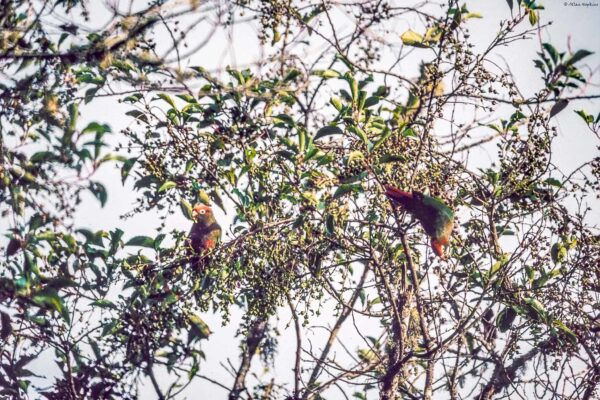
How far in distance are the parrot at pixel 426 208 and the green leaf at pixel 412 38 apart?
0.87 meters

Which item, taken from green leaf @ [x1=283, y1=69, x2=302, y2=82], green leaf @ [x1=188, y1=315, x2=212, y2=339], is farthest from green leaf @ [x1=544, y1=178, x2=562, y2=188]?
green leaf @ [x1=188, y1=315, x2=212, y2=339]

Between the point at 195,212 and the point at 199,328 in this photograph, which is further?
the point at 195,212

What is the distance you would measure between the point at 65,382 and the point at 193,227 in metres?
1.09

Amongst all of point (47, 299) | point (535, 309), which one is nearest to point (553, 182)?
point (535, 309)

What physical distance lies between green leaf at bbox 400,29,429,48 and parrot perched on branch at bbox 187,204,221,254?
150 centimetres

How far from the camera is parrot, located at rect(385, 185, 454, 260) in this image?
313 centimetres

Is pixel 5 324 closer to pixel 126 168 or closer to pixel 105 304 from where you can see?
pixel 105 304

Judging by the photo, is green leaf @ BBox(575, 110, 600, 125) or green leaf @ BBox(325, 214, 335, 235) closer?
green leaf @ BBox(325, 214, 335, 235)

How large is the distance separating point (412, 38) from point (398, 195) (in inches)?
36.7

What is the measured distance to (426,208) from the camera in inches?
124

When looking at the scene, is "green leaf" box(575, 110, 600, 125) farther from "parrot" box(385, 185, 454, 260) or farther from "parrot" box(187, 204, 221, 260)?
"parrot" box(187, 204, 221, 260)

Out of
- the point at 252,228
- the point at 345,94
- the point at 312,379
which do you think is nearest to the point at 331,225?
the point at 252,228

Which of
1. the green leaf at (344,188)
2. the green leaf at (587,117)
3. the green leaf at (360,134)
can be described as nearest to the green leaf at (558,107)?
the green leaf at (587,117)

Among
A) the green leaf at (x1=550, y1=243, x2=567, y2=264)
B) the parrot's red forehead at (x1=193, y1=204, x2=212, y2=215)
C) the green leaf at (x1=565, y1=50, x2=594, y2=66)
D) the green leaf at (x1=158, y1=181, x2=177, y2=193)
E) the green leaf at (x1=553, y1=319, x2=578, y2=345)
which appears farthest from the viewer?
the green leaf at (x1=550, y1=243, x2=567, y2=264)
